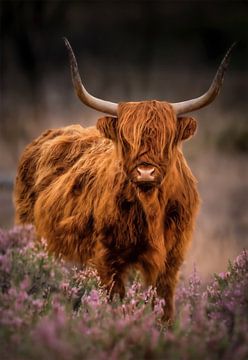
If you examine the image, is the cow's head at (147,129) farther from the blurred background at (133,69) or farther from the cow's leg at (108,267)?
the blurred background at (133,69)

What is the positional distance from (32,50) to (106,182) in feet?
24.2

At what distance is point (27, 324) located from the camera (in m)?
3.21

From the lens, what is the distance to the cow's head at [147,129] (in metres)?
4.26

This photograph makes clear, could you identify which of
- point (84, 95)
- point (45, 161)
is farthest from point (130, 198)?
point (45, 161)

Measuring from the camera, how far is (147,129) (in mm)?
4359

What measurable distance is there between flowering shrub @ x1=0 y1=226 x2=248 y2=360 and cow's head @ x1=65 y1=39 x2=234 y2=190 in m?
0.56

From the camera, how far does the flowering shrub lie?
300 centimetres

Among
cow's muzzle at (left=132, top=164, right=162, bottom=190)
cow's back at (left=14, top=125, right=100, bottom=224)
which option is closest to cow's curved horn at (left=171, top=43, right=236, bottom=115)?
cow's muzzle at (left=132, top=164, right=162, bottom=190)

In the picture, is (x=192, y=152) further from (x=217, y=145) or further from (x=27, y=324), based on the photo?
(x=27, y=324)

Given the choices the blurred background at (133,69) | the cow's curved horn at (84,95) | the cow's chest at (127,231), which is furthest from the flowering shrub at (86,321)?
the blurred background at (133,69)

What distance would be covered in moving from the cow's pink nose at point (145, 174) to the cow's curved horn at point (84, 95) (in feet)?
1.60

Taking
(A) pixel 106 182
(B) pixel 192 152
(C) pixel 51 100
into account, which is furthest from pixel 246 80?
(A) pixel 106 182

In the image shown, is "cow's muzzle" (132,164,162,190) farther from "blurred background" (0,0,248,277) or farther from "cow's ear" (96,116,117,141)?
"blurred background" (0,0,248,277)

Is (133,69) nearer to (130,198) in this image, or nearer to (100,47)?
(100,47)
